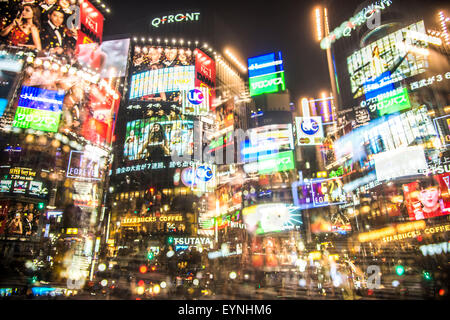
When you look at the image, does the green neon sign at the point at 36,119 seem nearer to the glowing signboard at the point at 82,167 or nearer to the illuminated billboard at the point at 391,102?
the glowing signboard at the point at 82,167

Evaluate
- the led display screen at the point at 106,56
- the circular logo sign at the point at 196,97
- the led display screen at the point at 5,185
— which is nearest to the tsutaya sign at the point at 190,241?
the circular logo sign at the point at 196,97

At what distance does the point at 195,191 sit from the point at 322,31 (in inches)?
1213

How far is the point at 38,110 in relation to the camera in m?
19.7

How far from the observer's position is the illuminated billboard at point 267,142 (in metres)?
32.0

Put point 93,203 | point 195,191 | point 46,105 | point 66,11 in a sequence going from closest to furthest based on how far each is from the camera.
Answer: point 46,105 → point 93,203 → point 66,11 → point 195,191

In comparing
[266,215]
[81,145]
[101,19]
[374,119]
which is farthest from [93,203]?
[374,119]

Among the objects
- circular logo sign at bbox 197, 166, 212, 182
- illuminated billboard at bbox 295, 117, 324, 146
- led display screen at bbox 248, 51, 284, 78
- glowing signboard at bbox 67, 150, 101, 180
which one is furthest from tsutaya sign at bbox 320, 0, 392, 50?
glowing signboard at bbox 67, 150, 101, 180

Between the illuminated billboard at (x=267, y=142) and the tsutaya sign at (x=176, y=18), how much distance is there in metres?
38.4

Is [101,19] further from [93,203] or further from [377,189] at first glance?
[377,189]

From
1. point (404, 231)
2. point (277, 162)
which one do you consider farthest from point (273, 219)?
point (404, 231)

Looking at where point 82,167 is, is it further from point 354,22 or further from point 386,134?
point 354,22

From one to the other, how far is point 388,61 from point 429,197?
52.0 feet

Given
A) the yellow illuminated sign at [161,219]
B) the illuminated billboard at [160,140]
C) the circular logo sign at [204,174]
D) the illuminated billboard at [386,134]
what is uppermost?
the illuminated billboard at [160,140]

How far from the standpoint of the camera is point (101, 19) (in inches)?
1190
